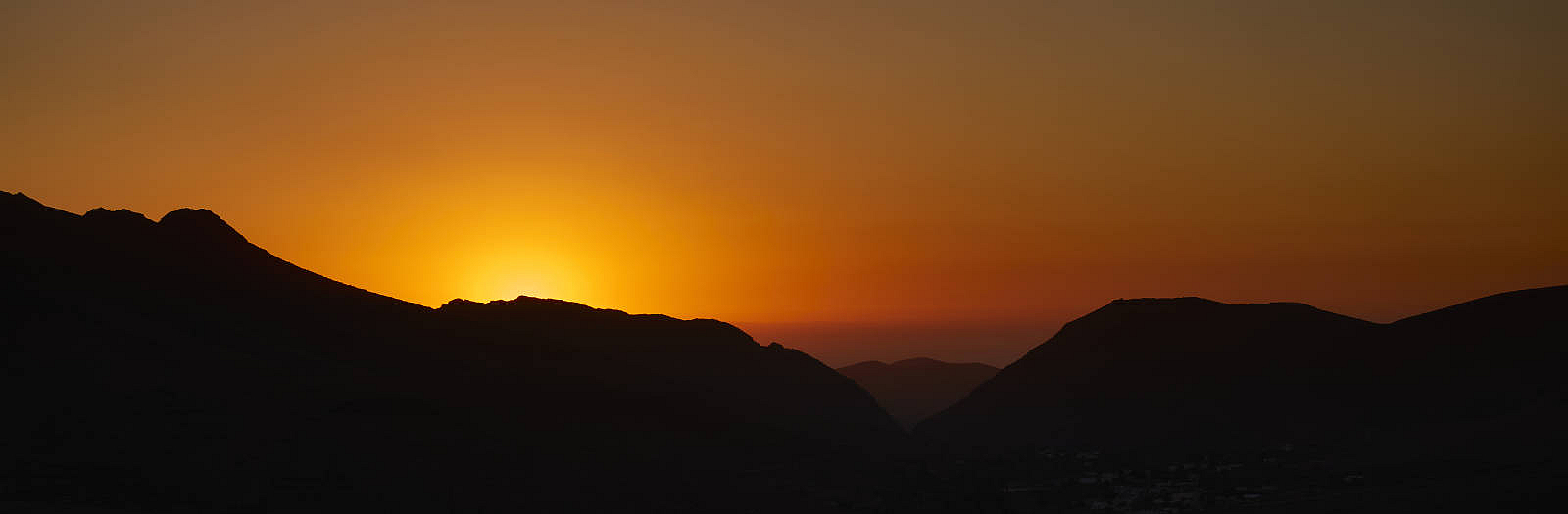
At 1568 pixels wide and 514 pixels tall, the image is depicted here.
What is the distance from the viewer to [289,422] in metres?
54.1

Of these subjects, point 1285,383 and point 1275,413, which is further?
point 1285,383

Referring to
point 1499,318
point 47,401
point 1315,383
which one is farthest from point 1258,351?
point 47,401

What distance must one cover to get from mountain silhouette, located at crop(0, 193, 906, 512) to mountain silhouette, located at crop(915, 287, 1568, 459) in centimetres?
3555

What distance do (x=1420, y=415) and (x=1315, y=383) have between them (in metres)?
13.8

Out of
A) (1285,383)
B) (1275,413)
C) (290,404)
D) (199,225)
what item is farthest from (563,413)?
(1285,383)

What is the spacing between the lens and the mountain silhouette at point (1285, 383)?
3391 inches

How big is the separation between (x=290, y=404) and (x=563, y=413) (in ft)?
52.4

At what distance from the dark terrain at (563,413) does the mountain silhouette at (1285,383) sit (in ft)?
1.21

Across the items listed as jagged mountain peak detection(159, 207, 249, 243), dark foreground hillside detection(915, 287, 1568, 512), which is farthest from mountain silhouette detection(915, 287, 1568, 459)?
jagged mountain peak detection(159, 207, 249, 243)

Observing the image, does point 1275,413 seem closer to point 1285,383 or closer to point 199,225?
point 1285,383

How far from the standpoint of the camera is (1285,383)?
106812 millimetres

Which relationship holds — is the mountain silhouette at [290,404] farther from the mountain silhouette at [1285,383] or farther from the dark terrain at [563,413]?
the mountain silhouette at [1285,383]

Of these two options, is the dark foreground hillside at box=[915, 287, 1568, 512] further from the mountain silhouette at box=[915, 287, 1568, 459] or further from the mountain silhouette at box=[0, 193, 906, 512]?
the mountain silhouette at box=[0, 193, 906, 512]

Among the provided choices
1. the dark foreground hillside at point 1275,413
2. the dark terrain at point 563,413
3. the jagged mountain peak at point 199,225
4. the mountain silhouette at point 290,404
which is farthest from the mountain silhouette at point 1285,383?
the jagged mountain peak at point 199,225
